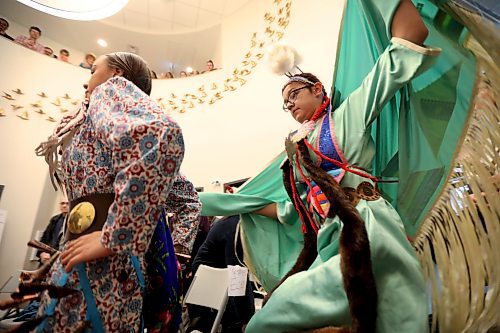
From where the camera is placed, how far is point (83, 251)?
0.47 meters

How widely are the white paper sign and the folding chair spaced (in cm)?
7

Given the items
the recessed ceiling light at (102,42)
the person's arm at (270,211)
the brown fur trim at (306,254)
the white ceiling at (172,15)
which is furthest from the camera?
the recessed ceiling light at (102,42)

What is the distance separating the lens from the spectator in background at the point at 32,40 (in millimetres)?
3896

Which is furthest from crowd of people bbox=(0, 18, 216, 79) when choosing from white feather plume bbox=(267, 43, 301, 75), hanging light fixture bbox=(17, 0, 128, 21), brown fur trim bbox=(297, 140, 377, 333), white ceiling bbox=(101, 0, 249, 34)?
brown fur trim bbox=(297, 140, 377, 333)

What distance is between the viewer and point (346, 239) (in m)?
0.54

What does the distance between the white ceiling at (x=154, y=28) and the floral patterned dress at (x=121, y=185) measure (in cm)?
403

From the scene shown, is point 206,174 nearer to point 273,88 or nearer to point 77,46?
point 273,88

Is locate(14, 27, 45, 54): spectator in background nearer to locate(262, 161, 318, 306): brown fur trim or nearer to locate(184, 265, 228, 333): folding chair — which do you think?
locate(184, 265, 228, 333): folding chair

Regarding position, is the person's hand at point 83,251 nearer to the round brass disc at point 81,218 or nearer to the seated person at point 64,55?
the round brass disc at point 81,218

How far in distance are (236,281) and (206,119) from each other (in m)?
2.67

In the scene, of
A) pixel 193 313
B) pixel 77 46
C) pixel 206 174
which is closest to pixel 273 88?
pixel 206 174

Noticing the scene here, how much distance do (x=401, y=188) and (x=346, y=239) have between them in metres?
0.34

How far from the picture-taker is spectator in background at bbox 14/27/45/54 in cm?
390

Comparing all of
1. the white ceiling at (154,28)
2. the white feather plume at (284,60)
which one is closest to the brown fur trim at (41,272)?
the white feather plume at (284,60)
